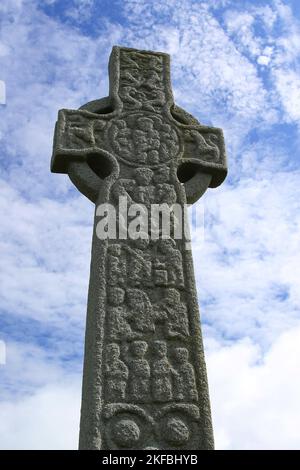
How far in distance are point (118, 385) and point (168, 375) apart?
0.30 m

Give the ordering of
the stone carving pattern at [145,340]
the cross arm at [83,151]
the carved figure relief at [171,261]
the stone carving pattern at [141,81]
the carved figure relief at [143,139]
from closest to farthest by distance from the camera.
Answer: the stone carving pattern at [145,340] → the carved figure relief at [171,261] → the cross arm at [83,151] → the carved figure relief at [143,139] → the stone carving pattern at [141,81]

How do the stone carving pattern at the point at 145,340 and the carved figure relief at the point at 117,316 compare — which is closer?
the stone carving pattern at the point at 145,340

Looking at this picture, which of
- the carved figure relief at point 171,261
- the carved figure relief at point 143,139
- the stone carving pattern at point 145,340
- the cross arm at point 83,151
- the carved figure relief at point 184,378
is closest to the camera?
the stone carving pattern at point 145,340

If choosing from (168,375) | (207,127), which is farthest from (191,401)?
(207,127)

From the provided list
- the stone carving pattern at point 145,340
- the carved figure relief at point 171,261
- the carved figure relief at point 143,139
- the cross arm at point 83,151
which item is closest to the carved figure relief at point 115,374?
the stone carving pattern at point 145,340

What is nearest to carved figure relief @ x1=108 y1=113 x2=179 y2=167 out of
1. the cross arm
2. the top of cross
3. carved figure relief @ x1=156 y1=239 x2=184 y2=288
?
the top of cross

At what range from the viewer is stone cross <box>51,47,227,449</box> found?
9.40ft

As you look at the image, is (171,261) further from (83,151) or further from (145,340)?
(83,151)

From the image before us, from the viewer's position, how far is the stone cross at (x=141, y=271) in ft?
9.40

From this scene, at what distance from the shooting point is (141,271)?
11.1 feet

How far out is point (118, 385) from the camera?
2902 mm

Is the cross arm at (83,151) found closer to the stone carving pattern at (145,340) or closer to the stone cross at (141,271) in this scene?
the stone cross at (141,271)

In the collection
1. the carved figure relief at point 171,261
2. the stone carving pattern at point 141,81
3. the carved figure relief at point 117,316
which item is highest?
the stone carving pattern at point 141,81

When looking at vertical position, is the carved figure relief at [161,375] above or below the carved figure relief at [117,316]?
below
